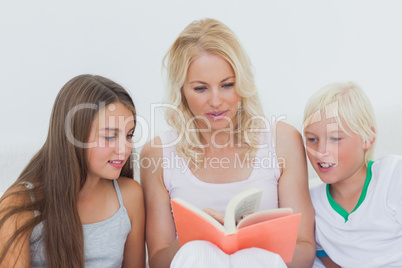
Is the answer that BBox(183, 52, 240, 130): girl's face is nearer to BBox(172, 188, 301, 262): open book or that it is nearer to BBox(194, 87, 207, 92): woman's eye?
BBox(194, 87, 207, 92): woman's eye

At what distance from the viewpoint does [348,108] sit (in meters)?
1.87

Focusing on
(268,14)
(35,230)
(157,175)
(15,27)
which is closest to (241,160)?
(157,175)

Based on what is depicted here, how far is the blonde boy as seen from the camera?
70.9 inches

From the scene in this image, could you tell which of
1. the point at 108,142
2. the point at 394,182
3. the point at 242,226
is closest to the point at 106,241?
the point at 108,142

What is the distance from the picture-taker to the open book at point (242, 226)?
1432mm

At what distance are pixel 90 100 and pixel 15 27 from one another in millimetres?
1165

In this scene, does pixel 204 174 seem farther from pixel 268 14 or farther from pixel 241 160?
pixel 268 14

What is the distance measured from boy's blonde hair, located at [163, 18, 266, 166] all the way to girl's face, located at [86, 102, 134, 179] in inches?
11.5

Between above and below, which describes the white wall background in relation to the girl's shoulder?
above

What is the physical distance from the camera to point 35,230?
5.52ft

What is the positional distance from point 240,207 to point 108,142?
545mm

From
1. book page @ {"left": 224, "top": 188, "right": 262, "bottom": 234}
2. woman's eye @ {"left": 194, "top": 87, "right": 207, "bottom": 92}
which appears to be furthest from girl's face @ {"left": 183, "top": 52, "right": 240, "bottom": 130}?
book page @ {"left": 224, "top": 188, "right": 262, "bottom": 234}

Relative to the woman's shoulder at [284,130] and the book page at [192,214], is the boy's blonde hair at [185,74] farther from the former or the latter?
the book page at [192,214]

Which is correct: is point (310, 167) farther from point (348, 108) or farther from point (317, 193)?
point (348, 108)
